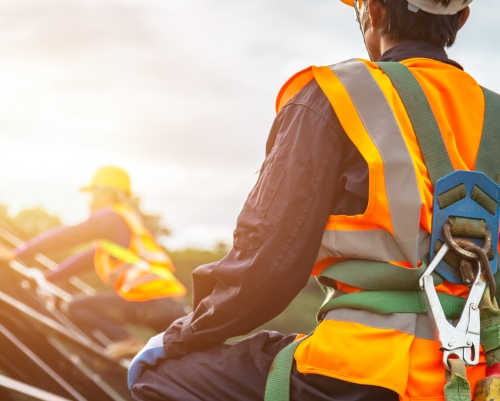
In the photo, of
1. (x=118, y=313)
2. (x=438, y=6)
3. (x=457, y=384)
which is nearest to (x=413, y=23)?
(x=438, y=6)

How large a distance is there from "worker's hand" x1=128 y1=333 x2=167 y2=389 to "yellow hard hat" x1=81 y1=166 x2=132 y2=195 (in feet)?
17.3

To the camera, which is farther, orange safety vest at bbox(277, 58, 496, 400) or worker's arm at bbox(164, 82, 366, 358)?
worker's arm at bbox(164, 82, 366, 358)

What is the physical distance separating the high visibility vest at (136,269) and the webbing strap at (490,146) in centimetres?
492

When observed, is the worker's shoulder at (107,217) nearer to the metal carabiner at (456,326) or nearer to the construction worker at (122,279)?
the construction worker at (122,279)

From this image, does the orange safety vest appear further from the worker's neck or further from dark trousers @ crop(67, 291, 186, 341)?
dark trousers @ crop(67, 291, 186, 341)

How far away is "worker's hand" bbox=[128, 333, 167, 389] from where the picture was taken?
5.66 feet

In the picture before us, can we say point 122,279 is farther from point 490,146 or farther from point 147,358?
point 490,146

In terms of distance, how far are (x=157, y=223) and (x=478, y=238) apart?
30.0ft

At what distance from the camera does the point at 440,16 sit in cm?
182

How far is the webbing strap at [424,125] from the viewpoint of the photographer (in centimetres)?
156

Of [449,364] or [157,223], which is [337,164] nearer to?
[449,364]

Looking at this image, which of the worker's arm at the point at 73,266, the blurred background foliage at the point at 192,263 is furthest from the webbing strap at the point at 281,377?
the blurred background foliage at the point at 192,263

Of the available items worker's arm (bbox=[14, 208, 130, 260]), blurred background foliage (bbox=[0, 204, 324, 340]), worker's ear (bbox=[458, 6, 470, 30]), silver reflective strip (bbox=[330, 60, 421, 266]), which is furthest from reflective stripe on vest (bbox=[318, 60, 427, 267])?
blurred background foliage (bbox=[0, 204, 324, 340])

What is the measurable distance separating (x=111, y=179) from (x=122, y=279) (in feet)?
3.48
